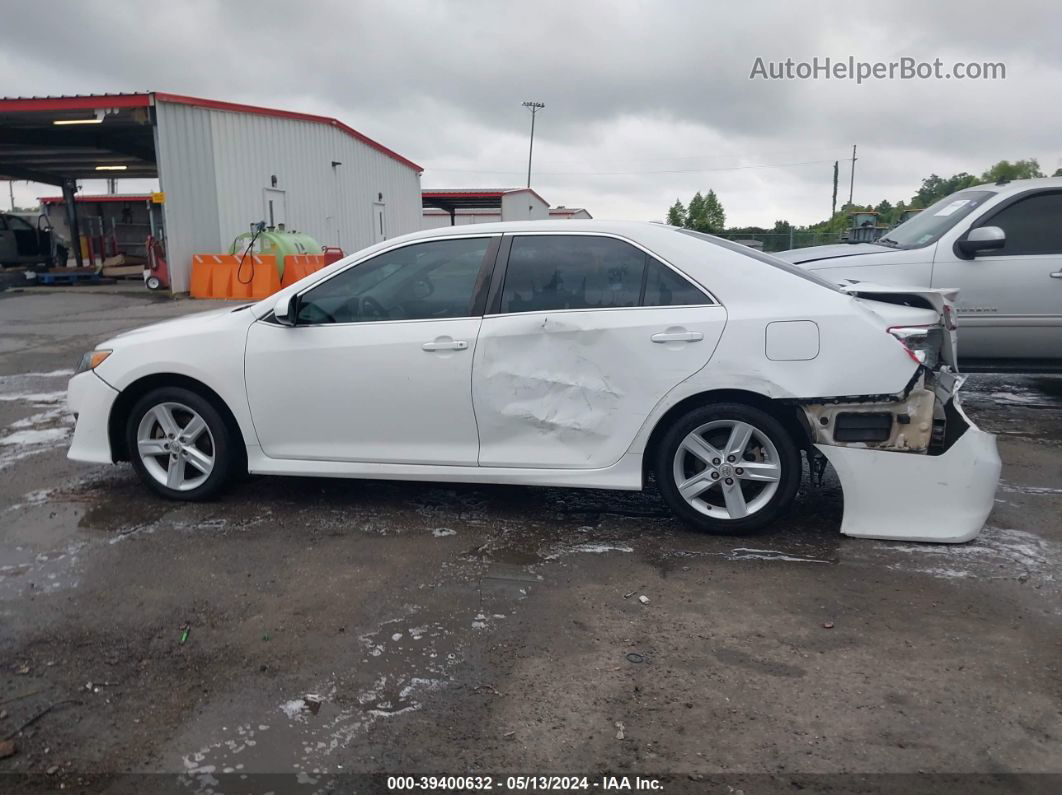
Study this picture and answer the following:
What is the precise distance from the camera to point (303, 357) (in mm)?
4656

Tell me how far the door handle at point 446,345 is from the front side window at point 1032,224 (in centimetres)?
499

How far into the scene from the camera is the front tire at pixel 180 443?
4828 millimetres

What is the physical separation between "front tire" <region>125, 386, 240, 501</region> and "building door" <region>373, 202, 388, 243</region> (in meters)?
23.5

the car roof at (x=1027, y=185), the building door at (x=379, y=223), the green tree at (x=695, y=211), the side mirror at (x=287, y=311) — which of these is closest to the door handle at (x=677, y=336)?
the side mirror at (x=287, y=311)

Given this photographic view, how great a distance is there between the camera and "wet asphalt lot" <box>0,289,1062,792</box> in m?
2.66

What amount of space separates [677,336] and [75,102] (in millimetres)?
18312

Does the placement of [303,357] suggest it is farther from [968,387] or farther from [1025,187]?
[968,387]

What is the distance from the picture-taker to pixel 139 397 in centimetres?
500

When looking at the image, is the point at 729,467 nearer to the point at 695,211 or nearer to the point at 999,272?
the point at 999,272

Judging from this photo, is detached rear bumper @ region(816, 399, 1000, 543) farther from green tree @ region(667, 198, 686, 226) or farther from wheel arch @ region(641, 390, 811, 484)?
green tree @ region(667, 198, 686, 226)

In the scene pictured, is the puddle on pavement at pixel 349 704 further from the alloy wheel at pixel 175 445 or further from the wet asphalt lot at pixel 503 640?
the alloy wheel at pixel 175 445

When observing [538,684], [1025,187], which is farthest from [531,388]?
[1025,187]

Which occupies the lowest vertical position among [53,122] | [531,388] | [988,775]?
[988,775]

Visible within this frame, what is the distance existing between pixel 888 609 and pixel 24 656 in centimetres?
361
